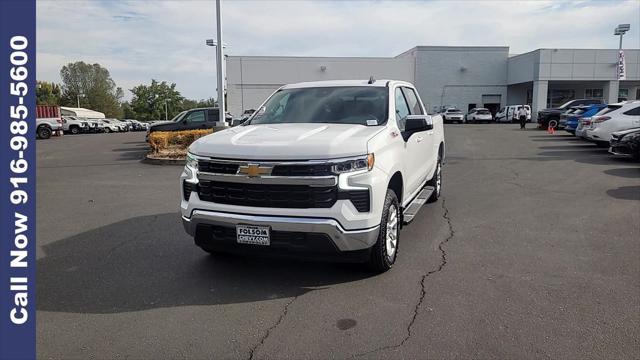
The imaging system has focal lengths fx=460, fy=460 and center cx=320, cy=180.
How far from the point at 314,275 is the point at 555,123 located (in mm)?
27326

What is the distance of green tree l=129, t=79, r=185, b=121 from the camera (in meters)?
103

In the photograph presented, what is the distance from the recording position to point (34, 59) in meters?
2.58

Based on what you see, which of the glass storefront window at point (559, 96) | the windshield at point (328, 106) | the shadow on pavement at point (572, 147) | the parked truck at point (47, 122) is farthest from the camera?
the glass storefront window at point (559, 96)

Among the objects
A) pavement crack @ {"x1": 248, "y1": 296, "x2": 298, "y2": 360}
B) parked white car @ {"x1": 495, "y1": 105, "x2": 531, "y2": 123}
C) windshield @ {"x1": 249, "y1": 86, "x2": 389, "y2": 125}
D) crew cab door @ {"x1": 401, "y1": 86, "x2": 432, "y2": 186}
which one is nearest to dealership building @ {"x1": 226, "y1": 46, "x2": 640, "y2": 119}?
parked white car @ {"x1": 495, "y1": 105, "x2": 531, "y2": 123}

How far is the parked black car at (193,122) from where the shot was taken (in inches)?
747

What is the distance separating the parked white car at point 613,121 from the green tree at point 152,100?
9856 centimetres

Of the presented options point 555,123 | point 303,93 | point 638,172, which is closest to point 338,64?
point 555,123

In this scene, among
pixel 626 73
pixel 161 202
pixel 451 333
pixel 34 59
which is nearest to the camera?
pixel 34 59

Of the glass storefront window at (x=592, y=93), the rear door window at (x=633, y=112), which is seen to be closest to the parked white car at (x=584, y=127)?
the rear door window at (x=633, y=112)

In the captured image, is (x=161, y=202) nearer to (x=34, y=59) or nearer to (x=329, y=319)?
(x=329, y=319)

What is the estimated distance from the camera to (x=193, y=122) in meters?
19.2

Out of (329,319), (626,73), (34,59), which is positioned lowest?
(329,319)

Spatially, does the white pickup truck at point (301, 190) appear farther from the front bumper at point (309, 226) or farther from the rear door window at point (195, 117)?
the rear door window at point (195, 117)

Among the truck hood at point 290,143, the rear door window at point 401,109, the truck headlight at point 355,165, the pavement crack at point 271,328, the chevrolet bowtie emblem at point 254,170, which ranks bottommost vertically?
the pavement crack at point 271,328
